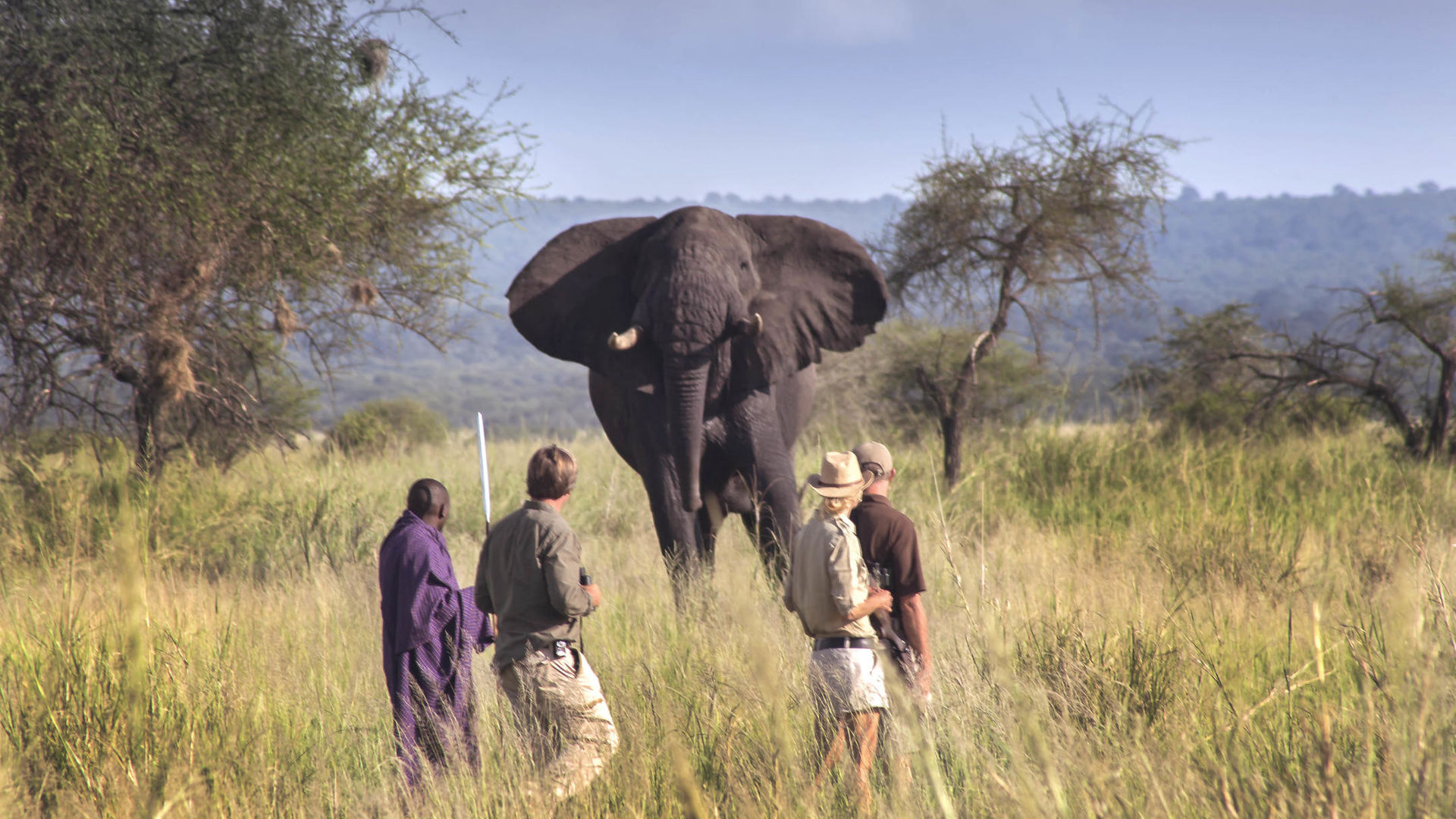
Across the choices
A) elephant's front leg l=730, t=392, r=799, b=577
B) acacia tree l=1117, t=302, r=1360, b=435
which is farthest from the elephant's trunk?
acacia tree l=1117, t=302, r=1360, b=435

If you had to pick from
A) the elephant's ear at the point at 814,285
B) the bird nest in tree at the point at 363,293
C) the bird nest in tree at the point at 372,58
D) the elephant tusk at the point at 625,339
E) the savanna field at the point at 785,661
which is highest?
the bird nest in tree at the point at 372,58

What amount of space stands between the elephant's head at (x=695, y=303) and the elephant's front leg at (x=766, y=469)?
17 centimetres

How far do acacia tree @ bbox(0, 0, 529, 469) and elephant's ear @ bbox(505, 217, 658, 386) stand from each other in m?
3.68

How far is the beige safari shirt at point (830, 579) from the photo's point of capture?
3783 mm

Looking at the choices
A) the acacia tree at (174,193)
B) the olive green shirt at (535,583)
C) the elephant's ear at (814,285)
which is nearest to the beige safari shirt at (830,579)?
the olive green shirt at (535,583)

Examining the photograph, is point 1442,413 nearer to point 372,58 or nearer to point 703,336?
point 703,336

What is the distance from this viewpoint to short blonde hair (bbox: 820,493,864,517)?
3943 mm

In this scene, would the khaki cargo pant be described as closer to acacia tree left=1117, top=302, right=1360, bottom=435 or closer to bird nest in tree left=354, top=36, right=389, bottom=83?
bird nest in tree left=354, top=36, right=389, bottom=83

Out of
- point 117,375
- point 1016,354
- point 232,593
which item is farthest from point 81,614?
point 1016,354

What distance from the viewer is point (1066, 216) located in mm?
11125

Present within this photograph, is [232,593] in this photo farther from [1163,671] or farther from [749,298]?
[1163,671]

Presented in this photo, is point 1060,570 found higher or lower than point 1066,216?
lower

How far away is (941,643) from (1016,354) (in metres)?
21.3

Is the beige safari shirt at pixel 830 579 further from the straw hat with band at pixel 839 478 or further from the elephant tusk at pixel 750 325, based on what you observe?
the elephant tusk at pixel 750 325
